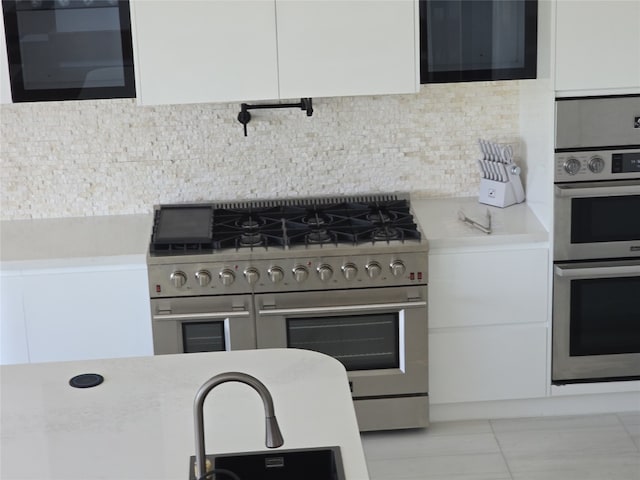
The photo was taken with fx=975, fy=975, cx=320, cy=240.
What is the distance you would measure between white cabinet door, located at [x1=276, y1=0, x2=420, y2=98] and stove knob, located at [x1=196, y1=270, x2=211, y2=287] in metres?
0.78

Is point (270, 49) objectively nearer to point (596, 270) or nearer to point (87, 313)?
point (87, 313)

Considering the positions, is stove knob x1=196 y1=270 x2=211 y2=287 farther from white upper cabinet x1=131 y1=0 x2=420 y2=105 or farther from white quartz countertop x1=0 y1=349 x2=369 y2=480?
white quartz countertop x1=0 y1=349 x2=369 y2=480

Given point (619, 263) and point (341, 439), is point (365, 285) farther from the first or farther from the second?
point (341, 439)

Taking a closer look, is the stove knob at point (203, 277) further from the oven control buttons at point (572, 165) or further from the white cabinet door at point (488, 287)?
the oven control buttons at point (572, 165)

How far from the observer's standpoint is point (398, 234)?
13.0 feet

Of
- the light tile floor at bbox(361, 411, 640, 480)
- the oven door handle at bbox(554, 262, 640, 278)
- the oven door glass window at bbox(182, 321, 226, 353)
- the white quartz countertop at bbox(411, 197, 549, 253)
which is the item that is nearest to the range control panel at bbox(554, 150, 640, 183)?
the white quartz countertop at bbox(411, 197, 549, 253)

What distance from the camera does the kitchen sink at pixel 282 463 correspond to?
2211 millimetres

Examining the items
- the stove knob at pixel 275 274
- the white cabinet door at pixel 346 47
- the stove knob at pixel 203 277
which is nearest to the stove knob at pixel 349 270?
the stove knob at pixel 275 274

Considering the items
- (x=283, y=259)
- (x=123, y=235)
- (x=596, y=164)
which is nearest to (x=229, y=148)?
(x=123, y=235)

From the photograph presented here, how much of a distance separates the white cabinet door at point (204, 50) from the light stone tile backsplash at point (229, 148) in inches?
18.7

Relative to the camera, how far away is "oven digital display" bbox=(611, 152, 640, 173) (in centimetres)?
395

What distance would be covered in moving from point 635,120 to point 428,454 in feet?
5.22

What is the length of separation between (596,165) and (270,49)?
1.39 metres

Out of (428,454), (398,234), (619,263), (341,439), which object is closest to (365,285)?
(398,234)
